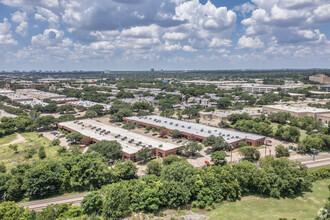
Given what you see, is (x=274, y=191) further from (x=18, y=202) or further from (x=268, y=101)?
(x=268, y=101)

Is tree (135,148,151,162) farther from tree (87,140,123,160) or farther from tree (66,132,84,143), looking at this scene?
tree (66,132,84,143)

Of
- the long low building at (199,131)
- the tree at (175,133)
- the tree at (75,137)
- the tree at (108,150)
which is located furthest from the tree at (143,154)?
the tree at (75,137)

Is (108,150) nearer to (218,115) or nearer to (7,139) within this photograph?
(7,139)

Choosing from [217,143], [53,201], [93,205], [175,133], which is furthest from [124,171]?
[175,133]

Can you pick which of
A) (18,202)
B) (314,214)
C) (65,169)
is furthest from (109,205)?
(314,214)

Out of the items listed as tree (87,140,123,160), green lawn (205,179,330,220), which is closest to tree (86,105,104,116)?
tree (87,140,123,160)
